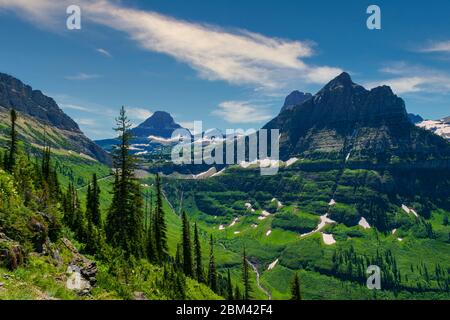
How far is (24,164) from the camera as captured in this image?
70688 millimetres

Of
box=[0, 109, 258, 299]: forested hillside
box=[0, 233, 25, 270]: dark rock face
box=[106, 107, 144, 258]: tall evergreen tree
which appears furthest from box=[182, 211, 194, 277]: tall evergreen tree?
box=[0, 233, 25, 270]: dark rock face

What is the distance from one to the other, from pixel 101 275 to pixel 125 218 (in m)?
24.4

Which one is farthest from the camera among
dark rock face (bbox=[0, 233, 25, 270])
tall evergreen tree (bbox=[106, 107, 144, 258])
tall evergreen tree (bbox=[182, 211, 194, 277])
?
tall evergreen tree (bbox=[182, 211, 194, 277])

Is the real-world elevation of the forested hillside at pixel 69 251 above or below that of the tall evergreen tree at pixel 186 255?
above

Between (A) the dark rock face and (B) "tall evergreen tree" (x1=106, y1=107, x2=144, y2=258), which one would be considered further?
(B) "tall evergreen tree" (x1=106, y1=107, x2=144, y2=258)

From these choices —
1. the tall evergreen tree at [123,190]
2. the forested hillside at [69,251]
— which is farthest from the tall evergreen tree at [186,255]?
the tall evergreen tree at [123,190]

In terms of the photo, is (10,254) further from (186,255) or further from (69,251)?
(186,255)

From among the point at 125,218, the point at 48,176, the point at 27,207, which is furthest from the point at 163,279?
the point at 48,176

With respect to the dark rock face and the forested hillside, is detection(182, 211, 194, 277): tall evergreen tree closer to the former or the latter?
the forested hillside

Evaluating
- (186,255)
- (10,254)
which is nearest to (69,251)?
(10,254)

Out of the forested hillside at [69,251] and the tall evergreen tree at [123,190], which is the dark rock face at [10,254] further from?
the tall evergreen tree at [123,190]

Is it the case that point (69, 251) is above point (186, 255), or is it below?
above
